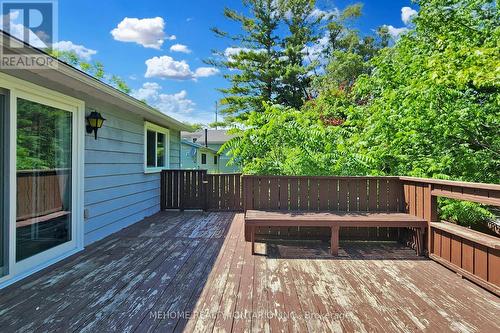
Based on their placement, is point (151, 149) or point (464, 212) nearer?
point (464, 212)

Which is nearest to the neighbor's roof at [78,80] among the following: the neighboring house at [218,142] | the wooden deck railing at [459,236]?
the wooden deck railing at [459,236]

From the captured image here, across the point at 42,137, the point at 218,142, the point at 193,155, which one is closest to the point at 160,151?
the point at 42,137

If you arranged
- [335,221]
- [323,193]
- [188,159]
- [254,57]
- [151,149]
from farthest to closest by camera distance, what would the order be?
[188,159]
[254,57]
[151,149]
[323,193]
[335,221]

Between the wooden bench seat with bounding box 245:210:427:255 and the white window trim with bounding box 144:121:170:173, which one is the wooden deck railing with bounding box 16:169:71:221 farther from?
the white window trim with bounding box 144:121:170:173

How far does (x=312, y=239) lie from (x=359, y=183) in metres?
1.08

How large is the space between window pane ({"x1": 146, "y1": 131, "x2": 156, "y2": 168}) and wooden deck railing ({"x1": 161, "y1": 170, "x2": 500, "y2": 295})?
121 inches

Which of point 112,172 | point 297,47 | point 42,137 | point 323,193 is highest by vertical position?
point 297,47

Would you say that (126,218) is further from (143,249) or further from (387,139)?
(387,139)

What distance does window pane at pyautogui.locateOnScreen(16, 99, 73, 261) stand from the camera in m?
3.21

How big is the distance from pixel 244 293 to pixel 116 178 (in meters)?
3.49

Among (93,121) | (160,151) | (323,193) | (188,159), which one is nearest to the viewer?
(93,121)

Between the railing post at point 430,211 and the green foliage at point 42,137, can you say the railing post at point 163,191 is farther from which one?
the railing post at point 430,211

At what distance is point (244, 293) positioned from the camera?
282 centimetres

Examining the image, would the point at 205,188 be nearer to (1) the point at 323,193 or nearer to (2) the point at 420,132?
(1) the point at 323,193
